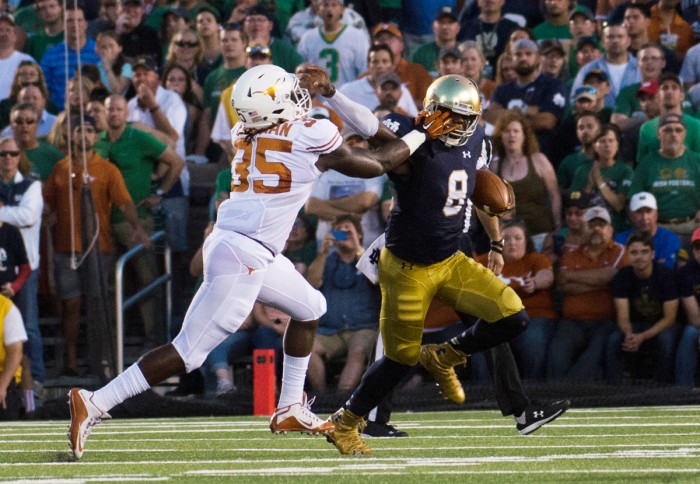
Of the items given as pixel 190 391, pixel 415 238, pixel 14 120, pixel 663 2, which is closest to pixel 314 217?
pixel 190 391

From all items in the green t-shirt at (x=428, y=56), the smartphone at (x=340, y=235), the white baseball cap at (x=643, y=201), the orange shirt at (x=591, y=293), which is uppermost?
the green t-shirt at (x=428, y=56)

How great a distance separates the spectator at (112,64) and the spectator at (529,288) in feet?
14.3

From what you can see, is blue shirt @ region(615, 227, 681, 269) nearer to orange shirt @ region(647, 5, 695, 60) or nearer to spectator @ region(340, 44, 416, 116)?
spectator @ region(340, 44, 416, 116)

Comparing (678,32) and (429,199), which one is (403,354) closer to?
(429,199)

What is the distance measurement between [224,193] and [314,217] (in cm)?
88

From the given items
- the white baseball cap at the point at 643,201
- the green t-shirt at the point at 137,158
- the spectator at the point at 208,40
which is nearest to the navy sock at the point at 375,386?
the white baseball cap at the point at 643,201

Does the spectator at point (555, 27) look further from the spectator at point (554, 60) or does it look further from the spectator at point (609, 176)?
the spectator at point (609, 176)

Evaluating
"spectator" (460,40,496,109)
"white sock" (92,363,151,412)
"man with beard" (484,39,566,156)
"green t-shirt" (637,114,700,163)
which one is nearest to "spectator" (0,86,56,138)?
"spectator" (460,40,496,109)

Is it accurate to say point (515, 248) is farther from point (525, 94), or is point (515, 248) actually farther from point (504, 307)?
point (504, 307)

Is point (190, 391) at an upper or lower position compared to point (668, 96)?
lower

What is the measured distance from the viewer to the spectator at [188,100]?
518 inches

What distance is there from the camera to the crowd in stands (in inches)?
430

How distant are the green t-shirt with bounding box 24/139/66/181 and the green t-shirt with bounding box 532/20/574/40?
4419 millimetres

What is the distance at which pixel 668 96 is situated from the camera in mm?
11664
